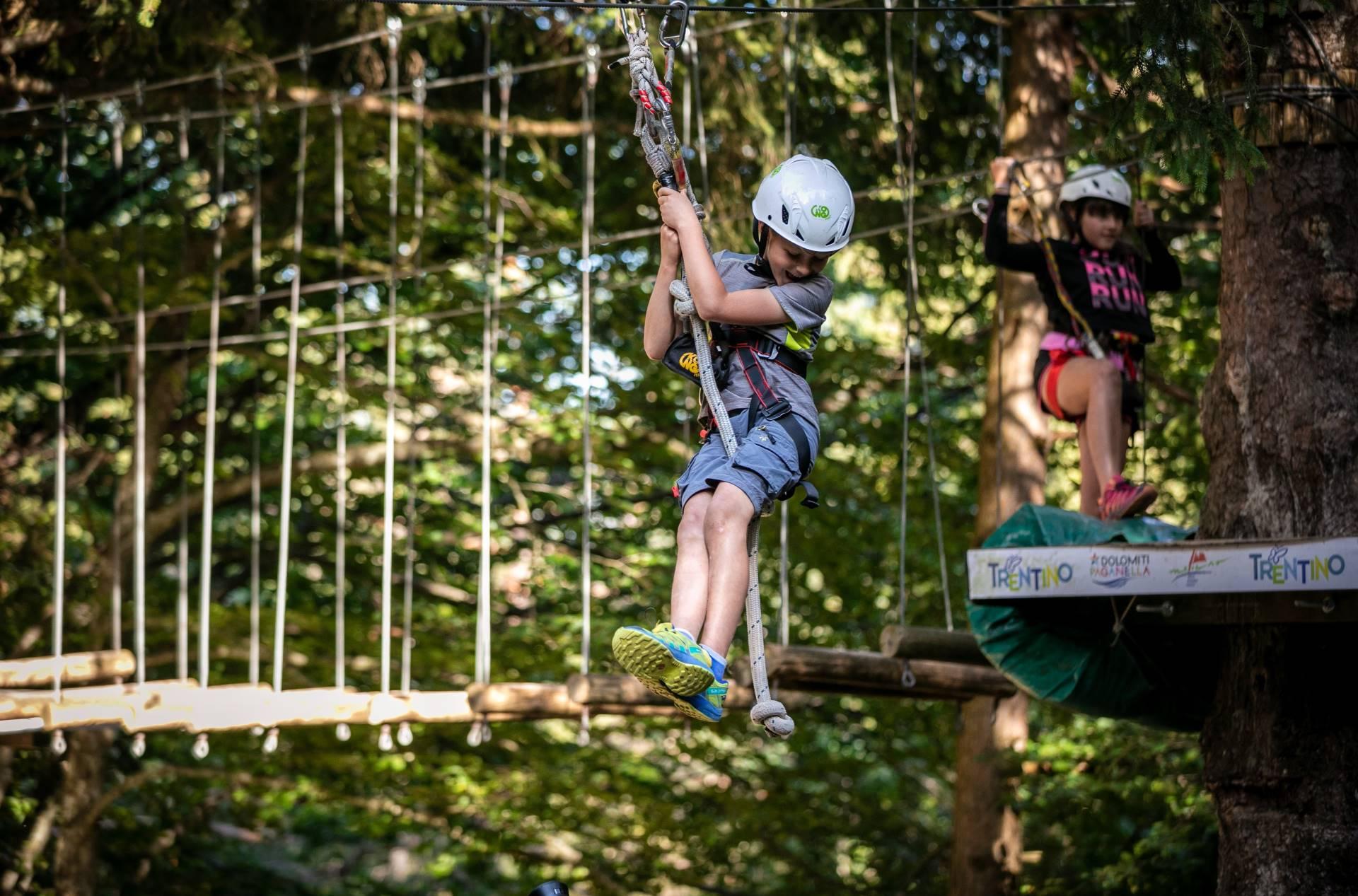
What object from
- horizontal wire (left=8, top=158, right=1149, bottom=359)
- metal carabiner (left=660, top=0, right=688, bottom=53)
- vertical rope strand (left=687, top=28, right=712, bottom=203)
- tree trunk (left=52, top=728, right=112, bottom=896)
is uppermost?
vertical rope strand (left=687, top=28, right=712, bottom=203)

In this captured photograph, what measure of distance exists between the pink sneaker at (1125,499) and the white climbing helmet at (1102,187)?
2.92 feet

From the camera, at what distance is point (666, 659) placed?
2900 millimetres

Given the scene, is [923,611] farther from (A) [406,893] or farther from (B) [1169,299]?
(A) [406,893]

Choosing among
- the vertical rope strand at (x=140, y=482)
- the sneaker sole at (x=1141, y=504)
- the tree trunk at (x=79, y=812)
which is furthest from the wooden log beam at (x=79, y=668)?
the sneaker sole at (x=1141, y=504)

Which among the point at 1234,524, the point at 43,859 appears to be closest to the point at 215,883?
the point at 43,859

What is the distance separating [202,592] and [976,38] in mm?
4662

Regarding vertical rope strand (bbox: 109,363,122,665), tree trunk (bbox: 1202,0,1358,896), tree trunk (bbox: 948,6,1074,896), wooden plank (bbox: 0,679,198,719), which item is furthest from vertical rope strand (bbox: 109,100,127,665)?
tree trunk (bbox: 1202,0,1358,896)

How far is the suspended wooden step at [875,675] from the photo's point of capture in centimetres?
494

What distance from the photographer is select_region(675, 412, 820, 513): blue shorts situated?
3252mm

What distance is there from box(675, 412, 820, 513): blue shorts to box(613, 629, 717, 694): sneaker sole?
1.37 feet

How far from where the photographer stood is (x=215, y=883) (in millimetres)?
9039

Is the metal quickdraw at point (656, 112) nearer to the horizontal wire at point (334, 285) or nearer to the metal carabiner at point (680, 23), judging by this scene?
the metal carabiner at point (680, 23)

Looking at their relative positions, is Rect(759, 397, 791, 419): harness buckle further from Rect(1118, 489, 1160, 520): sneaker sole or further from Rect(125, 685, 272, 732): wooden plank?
Rect(125, 685, 272, 732): wooden plank

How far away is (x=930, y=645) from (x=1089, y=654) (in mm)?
605
